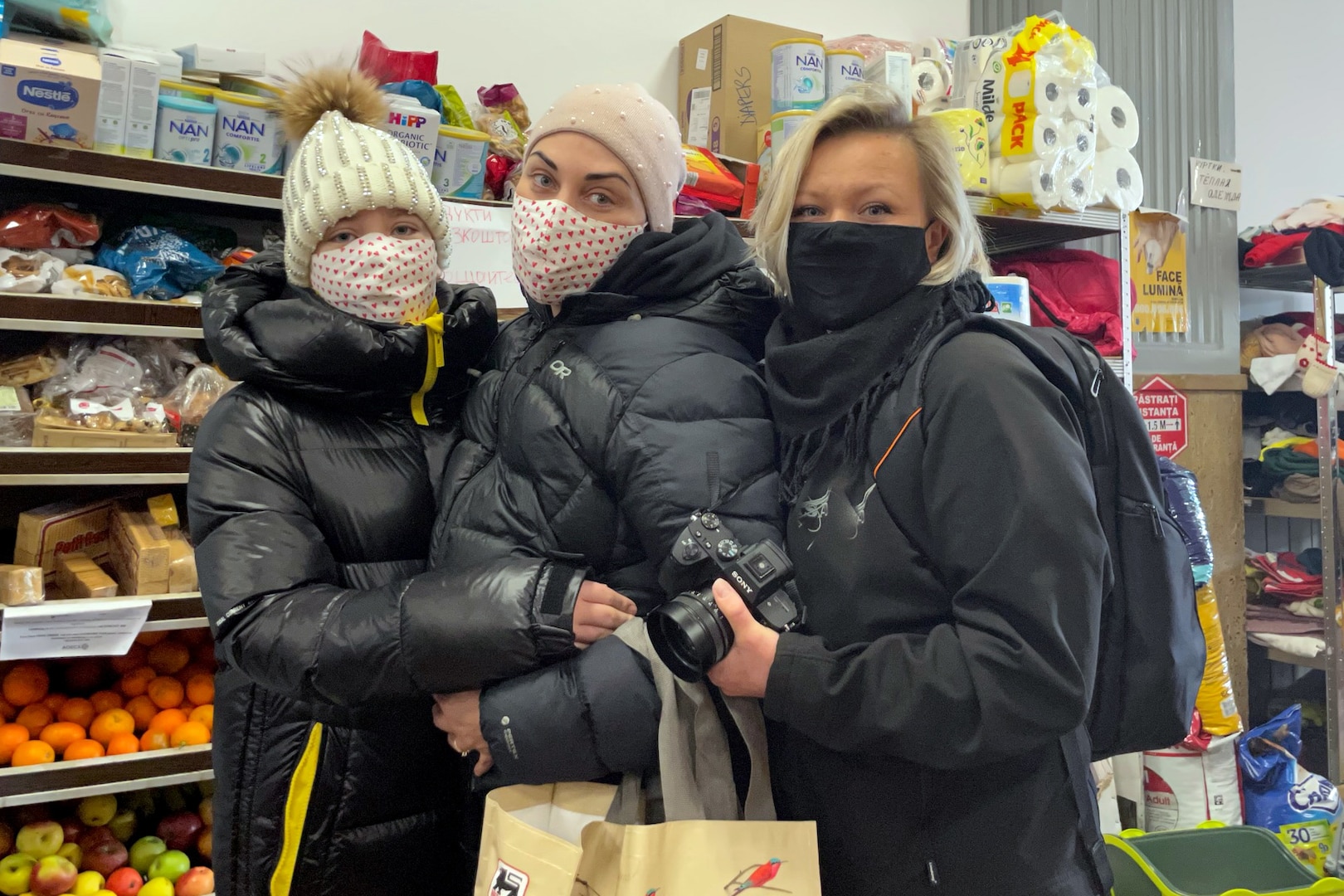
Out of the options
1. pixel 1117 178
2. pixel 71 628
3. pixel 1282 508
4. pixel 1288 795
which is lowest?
pixel 1288 795

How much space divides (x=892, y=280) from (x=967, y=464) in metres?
0.27

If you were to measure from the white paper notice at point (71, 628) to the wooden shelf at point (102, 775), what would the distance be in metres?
0.25

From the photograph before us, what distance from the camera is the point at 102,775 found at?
2092 millimetres

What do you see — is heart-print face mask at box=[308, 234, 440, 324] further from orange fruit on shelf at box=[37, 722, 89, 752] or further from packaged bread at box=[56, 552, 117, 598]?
orange fruit on shelf at box=[37, 722, 89, 752]

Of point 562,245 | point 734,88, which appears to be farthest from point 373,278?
point 734,88

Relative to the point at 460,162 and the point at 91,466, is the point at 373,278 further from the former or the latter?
the point at 460,162

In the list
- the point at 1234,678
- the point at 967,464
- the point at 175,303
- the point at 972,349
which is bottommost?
the point at 1234,678

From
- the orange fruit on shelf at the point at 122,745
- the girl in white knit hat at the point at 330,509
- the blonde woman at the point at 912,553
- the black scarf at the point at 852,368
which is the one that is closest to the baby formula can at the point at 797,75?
the girl in white knit hat at the point at 330,509

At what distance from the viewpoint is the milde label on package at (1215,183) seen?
3590 mm

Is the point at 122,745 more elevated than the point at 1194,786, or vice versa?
the point at 122,745

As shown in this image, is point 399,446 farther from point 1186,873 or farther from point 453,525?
point 1186,873

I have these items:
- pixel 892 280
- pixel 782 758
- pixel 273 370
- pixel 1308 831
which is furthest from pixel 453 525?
pixel 1308 831

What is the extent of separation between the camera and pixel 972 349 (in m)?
1.01

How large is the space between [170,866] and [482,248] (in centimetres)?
167
